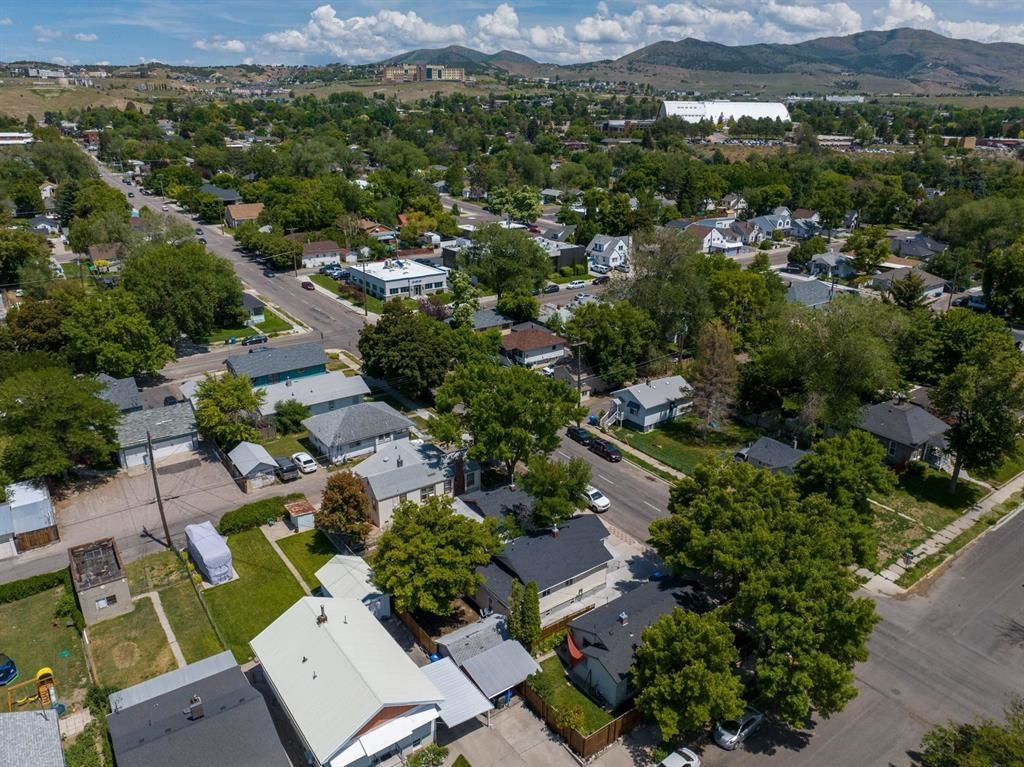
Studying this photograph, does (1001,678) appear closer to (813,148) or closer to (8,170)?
(8,170)

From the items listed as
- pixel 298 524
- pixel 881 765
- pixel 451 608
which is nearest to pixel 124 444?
pixel 298 524

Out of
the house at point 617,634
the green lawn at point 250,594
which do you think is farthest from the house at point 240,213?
the house at point 617,634

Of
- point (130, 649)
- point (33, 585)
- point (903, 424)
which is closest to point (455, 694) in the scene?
point (130, 649)

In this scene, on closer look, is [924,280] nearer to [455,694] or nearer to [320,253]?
[320,253]

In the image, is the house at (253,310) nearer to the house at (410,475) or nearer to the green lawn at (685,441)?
the house at (410,475)

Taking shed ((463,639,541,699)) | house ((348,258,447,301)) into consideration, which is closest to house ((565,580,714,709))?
shed ((463,639,541,699))

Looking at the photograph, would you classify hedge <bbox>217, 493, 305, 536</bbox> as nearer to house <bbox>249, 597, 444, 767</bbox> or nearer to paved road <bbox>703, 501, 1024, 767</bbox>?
house <bbox>249, 597, 444, 767</bbox>

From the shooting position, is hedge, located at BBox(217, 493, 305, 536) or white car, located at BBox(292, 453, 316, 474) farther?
white car, located at BBox(292, 453, 316, 474)
